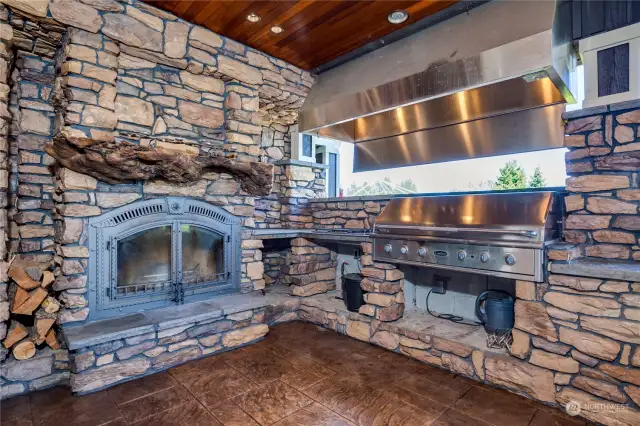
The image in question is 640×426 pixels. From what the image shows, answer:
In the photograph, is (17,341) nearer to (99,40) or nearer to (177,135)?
(177,135)

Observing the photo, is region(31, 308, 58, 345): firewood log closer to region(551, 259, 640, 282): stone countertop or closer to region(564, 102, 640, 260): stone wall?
region(551, 259, 640, 282): stone countertop

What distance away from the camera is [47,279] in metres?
2.66

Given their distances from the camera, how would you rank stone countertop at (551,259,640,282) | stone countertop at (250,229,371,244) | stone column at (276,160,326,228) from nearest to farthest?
stone countertop at (551,259,640,282) < stone countertop at (250,229,371,244) < stone column at (276,160,326,228)

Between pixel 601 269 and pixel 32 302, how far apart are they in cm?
382

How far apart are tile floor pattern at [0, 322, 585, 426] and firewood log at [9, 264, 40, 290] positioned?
75 centimetres

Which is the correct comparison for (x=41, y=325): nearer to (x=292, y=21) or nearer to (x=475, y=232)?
(x=292, y=21)

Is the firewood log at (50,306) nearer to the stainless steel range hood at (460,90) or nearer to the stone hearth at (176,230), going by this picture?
the stone hearth at (176,230)

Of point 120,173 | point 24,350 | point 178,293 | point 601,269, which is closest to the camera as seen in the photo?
point 601,269

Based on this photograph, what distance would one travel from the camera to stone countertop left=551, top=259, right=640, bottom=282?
1962mm

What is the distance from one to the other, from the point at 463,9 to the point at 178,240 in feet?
10.0

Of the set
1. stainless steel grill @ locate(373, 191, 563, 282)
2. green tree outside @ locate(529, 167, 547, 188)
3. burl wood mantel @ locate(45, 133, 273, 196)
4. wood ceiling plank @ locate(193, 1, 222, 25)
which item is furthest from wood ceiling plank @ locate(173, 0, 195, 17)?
green tree outside @ locate(529, 167, 547, 188)

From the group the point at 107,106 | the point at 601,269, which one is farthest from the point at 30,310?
the point at 601,269

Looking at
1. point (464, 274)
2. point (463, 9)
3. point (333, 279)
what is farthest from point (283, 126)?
point (464, 274)

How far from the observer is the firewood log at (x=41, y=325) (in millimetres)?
2564
